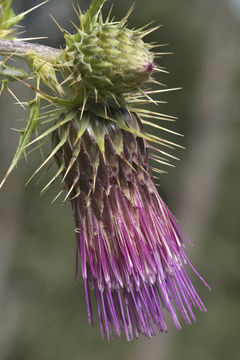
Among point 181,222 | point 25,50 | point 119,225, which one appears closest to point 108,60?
point 25,50

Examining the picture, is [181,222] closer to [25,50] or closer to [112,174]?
[112,174]

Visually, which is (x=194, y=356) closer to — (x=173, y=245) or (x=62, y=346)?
(x=62, y=346)

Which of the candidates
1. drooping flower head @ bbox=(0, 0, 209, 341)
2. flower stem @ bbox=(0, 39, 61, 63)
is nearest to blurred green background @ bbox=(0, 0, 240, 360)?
flower stem @ bbox=(0, 39, 61, 63)

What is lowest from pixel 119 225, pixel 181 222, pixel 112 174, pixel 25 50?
pixel 181 222

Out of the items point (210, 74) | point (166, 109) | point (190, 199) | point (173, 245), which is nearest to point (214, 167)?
point (190, 199)

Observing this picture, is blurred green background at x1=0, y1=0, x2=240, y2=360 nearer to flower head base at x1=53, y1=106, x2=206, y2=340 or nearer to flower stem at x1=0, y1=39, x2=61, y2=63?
flower stem at x1=0, y1=39, x2=61, y2=63

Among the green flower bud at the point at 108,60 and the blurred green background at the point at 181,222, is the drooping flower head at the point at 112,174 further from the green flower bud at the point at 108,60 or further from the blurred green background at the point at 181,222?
the blurred green background at the point at 181,222

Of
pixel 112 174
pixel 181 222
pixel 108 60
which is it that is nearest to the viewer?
pixel 108 60

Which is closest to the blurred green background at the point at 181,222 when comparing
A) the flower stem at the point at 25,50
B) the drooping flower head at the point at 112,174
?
the flower stem at the point at 25,50
